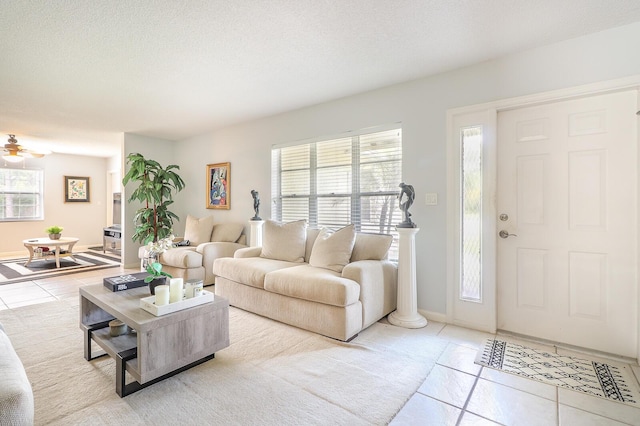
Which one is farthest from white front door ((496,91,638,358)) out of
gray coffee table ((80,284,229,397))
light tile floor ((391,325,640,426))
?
gray coffee table ((80,284,229,397))

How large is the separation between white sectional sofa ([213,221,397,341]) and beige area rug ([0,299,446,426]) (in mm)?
165

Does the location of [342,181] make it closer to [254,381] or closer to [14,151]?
[254,381]

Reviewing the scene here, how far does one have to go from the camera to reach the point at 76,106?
3984 mm

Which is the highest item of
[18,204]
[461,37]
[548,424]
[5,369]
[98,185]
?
[461,37]

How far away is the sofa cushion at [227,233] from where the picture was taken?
4.74 meters

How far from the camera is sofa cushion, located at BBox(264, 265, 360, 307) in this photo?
7.99ft

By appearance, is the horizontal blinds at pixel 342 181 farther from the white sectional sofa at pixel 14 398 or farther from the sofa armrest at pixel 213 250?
the white sectional sofa at pixel 14 398

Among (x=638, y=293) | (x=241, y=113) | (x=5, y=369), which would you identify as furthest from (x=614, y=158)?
(x=241, y=113)

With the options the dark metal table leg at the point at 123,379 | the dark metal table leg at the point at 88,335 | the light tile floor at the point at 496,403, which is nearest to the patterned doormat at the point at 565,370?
the light tile floor at the point at 496,403

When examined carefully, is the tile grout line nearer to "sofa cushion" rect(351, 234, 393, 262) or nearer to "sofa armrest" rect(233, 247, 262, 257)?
"sofa cushion" rect(351, 234, 393, 262)

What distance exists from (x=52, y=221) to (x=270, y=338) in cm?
775

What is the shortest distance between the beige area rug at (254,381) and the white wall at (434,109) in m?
0.88

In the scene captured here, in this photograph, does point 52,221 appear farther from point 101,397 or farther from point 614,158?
point 614,158

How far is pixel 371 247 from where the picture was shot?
3084 mm
